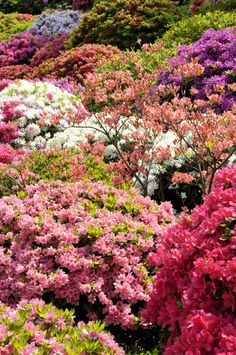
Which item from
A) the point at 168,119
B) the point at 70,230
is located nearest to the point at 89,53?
the point at 168,119

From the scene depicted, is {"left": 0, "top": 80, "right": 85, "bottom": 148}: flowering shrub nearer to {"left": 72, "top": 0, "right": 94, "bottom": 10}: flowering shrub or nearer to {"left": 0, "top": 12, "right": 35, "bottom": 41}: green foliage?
{"left": 0, "top": 12, "right": 35, "bottom": 41}: green foliage

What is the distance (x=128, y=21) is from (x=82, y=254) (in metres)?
11.7

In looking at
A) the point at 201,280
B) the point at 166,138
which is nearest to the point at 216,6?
the point at 166,138

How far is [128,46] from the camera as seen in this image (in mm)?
15250

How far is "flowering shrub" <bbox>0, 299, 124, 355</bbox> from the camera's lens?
10.0ft

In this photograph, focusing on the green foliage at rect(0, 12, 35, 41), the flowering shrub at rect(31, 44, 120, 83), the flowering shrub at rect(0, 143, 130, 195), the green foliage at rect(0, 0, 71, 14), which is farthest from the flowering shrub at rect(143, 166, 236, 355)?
the green foliage at rect(0, 0, 71, 14)

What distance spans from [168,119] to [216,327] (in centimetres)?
267

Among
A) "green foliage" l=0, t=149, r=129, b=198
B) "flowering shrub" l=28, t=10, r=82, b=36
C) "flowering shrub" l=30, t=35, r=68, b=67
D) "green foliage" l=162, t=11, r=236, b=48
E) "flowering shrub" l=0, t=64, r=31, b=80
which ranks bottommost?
"green foliage" l=0, t=149, r=129, b=198

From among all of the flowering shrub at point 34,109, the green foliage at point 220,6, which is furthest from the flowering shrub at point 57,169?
the green foliage at point 220,6

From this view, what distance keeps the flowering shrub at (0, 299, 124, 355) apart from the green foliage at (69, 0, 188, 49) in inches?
483

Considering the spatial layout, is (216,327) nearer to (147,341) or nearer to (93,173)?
(147,341)

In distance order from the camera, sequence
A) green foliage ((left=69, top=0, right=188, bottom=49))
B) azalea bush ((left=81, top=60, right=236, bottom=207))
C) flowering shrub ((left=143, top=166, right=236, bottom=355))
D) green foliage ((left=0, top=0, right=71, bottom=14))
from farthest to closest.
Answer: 1. green foliage ((left=0, top=0, right=71, bottom=14))
2. green foliage ((left=69, top=0, right=188, bottom=49))
3. azalea bush ((left=81, top=60, right=236, bottom=207))
4. flowering shrub ((left=143, top=166, right=236, bottom=355))

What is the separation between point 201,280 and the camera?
3182 mm

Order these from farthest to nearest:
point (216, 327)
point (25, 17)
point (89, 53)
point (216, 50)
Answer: point (25, 17) < point (89, 53) < point (216, 50) < point (216, 327)
